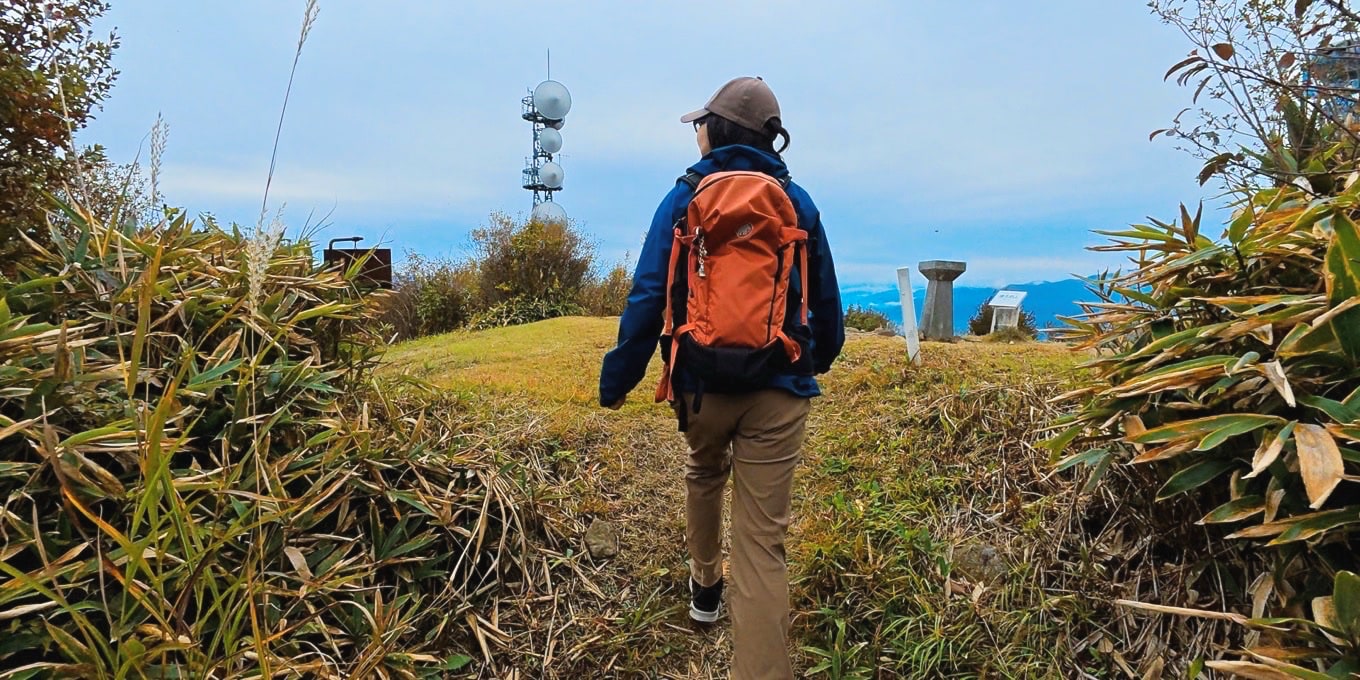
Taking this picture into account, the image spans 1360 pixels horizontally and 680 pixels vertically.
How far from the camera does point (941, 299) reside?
8.27 metres

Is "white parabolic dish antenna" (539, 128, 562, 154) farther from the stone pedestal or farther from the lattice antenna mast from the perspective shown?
the stone pedestal

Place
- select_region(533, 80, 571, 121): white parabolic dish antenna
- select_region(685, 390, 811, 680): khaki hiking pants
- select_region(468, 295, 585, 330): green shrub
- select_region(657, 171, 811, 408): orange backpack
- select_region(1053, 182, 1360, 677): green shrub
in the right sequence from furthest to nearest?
select_region(533, 80, 571, 121): white parabolic dish antenna, select_region(468, 295, 585, 330): green shrub, select_region(685, 390, 811, 680): khaki hiking pants, select_region(657, 171, 811, 408): orange backpack, select_region(1053, 182, 1360, 677): green shrub

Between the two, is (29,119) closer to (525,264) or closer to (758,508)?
(758,508)

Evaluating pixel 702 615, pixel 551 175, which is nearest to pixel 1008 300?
pixel 702 615

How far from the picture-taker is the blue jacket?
8.30 ft

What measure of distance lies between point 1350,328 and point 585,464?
10.8 feet

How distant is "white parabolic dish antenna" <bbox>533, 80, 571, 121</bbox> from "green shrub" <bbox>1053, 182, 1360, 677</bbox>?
65.9 feet

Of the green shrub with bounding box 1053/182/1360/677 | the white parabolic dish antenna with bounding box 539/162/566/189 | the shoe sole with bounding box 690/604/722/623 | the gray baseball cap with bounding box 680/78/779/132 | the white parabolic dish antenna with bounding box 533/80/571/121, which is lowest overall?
the shoe sole with bounding box 690/604/722/623

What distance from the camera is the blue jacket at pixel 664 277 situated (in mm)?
2529

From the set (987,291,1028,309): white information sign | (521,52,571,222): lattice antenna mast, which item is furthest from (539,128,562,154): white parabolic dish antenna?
(987,291,1028,309): white information sign

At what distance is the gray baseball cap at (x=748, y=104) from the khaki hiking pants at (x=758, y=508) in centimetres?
94

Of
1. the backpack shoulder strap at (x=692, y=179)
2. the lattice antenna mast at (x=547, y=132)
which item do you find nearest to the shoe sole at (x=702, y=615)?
the backpack shoulder strap at (x=692, y=179)

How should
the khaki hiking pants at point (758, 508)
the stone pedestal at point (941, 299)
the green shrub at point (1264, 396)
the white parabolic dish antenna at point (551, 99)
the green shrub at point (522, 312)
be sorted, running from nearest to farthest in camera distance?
the green shrub at point (1264, 396) < the khaki hiking pants at point (758, 508) < the stone pedestal at point (941, 299) < the green shrub at point (522, 312) < the white parabolic dish antenna at point (551, 99)

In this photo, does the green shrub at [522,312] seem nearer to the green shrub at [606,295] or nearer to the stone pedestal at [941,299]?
the green shrub at [606,295]
